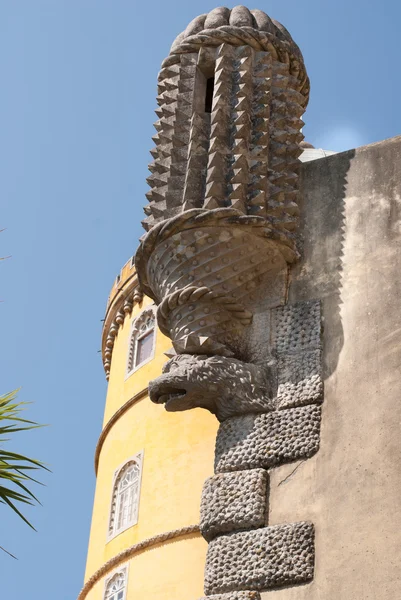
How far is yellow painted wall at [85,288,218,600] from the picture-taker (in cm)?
1888

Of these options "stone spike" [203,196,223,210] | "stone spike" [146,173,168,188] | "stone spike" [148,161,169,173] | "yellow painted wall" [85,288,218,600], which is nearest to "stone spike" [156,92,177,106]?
"stone spike" [148,161,169,173]

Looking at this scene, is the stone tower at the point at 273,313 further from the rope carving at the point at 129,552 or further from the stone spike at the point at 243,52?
the rope carving at the point at 129,552

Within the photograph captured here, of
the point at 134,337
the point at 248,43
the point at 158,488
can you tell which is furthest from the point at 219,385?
the point at 134,337

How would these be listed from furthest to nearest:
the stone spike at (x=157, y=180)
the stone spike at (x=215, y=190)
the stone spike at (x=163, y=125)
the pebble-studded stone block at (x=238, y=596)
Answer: the stone spike at (x=163, y=125) → the stone spike at (x=157, y=180) → the stone spike at (x=215, y=190) → the pebble-studded stone block at (x=238, y=596)

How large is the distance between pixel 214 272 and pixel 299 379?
1.06 metres

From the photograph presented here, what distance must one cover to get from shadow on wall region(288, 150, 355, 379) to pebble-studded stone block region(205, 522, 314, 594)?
3.90 ft

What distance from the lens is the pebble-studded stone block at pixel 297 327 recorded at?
29.9 feet

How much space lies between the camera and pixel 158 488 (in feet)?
65.7

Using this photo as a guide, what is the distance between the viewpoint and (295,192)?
9883 mm

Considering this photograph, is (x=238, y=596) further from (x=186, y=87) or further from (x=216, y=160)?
(x=186, y=87)

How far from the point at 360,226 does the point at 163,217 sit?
149cm

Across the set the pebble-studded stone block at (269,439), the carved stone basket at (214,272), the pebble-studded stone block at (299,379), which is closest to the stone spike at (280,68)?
the carved stone basket at (214,272)

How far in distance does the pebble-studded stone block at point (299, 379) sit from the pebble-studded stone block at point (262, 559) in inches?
36.0

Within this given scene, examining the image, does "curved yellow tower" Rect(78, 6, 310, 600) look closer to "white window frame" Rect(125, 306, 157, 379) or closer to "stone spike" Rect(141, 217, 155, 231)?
"stone spike" Rect(141, 217, 155, 231)
